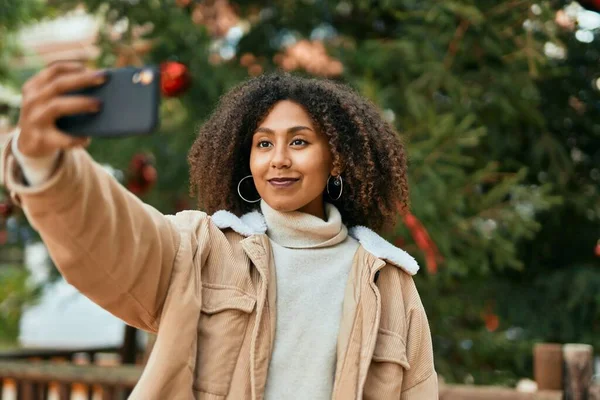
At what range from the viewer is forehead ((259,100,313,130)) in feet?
7.58

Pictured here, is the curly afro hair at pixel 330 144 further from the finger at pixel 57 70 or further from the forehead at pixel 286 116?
the finger at pixel 57 70

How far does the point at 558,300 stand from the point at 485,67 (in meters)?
1.62

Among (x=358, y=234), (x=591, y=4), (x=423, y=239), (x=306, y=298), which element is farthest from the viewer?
(x=591, y=4)

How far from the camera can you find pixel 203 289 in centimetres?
209

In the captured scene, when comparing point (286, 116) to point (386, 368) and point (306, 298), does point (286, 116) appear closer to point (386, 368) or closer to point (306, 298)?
point (306, 298)

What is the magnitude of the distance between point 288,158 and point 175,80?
2.61 metres

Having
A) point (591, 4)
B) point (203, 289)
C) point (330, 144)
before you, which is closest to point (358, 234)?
point (330, 144)

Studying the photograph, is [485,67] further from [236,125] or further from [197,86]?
[236,125]

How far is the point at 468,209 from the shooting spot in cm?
502

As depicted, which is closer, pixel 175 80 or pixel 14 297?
pixel 175 80

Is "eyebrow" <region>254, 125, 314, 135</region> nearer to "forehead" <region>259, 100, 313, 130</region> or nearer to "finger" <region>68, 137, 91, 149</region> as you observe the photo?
"forehead" <region>259, 100, 313, 130</region>

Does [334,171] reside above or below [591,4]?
below

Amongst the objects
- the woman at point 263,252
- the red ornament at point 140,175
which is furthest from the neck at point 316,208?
the red ornament at point 140,175

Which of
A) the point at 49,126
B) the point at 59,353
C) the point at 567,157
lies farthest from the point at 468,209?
the point at 49,126
